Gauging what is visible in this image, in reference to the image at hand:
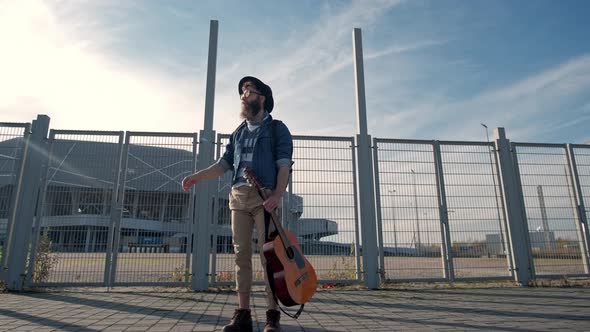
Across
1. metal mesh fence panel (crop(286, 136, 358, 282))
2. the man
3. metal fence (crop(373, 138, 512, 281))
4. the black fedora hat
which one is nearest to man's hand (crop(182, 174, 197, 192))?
the man

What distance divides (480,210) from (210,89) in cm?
588

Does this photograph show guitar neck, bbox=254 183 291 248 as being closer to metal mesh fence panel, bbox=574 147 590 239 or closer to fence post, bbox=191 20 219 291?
fence post, bbox=191 20 219 291

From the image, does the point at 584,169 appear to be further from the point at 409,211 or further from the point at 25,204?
the point at 25,204

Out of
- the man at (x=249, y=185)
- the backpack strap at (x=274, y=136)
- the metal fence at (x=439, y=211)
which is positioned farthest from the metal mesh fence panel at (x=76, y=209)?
the metal fence at (x=439, y=211)

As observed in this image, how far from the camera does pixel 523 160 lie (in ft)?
24.8

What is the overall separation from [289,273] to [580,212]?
769cm

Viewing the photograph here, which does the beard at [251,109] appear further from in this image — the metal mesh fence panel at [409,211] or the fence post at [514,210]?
the fence post at [514,210]

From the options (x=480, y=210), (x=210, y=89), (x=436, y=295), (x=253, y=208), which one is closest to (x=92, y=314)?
(x=253, y=208)

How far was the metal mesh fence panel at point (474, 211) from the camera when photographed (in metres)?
6.93

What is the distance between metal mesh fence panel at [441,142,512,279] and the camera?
273 inches

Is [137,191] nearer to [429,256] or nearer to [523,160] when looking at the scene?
[429,256]

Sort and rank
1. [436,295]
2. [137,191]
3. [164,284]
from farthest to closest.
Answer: [137,191] < [164,284] < [436,295]

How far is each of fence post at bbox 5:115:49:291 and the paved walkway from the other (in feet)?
1.46

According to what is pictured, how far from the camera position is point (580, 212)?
752 cm
